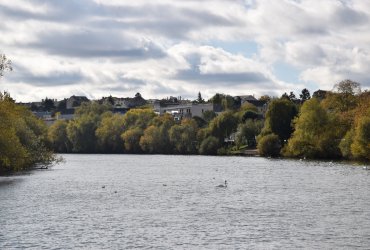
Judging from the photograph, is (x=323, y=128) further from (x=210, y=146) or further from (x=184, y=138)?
(x=184, y=138)

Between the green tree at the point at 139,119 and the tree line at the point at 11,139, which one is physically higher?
the green tree at the point at 139,119

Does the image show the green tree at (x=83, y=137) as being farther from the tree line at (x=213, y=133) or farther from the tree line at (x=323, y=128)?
the tree line at (x=323, y=128)

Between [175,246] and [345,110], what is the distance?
341 feet

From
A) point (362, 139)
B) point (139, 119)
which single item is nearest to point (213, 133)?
point (139, 119)

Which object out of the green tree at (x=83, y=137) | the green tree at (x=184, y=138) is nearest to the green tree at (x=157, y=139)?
the green tree at (x=184, y=138)

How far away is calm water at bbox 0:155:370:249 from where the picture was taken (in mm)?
38062

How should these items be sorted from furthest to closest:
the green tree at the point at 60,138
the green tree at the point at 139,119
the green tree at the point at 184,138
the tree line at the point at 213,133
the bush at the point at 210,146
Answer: the green tree at the point at 60,138, the green tree at the point at 139,119, the green tree at the point at 184,138, the bush at the point at 210,146, the tree line at the point at 213,133

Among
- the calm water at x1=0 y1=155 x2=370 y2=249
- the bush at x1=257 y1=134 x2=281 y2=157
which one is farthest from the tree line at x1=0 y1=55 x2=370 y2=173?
the calm water at x1=0 y1=155 x2=370 y2=249

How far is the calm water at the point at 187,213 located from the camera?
125ft

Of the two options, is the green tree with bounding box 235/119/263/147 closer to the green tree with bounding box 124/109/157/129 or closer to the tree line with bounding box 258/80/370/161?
the tree line with bounding box 258/80/370/161

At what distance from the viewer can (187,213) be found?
48.4 m

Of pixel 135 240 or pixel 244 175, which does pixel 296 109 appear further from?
pixel 135 240

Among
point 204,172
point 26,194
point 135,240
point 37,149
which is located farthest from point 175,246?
point 37,149

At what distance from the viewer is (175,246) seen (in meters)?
36.6
